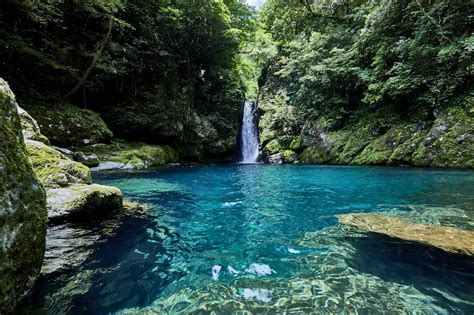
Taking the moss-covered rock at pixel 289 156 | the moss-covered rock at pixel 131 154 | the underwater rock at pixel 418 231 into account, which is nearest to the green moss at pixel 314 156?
the moss-covered rock at pixel 289 156

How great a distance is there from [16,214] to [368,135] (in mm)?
18797

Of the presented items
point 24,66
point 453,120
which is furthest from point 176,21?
point 453,120

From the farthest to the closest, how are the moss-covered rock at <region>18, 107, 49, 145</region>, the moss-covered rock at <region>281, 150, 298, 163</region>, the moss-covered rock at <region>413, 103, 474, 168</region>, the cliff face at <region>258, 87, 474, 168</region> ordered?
the moss-covered rock at <region>281, 150, 298, 163</region>
the cliff face at <region>258, 87, 474, 168</region>
the moss-covered rock at <region>413, 103, 474, 168</region>
the moss-covered rock at <region>18, 107, 49, 145</region>

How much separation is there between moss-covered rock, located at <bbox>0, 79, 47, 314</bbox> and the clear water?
35 centimetres

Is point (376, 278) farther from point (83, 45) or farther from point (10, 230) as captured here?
point (83, 45)

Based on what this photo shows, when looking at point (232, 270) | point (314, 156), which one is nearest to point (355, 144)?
point (314, 156)

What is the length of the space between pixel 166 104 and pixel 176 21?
603 cm

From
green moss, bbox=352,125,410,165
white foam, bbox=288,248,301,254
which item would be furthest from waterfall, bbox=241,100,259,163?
white foam, bbox=288,248,301,254

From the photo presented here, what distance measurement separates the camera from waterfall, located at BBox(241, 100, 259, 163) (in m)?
26.8

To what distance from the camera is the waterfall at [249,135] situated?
26.8 meters

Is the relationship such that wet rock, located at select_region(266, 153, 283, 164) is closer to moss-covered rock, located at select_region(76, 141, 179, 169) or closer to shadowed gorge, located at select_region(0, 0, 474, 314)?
shadowed gorge, located at select_region(0, 0, 474, 314)

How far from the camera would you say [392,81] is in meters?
14.8

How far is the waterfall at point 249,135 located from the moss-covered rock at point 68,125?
14233 mm

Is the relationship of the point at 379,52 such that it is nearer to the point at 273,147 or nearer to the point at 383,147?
the point at 383,147
